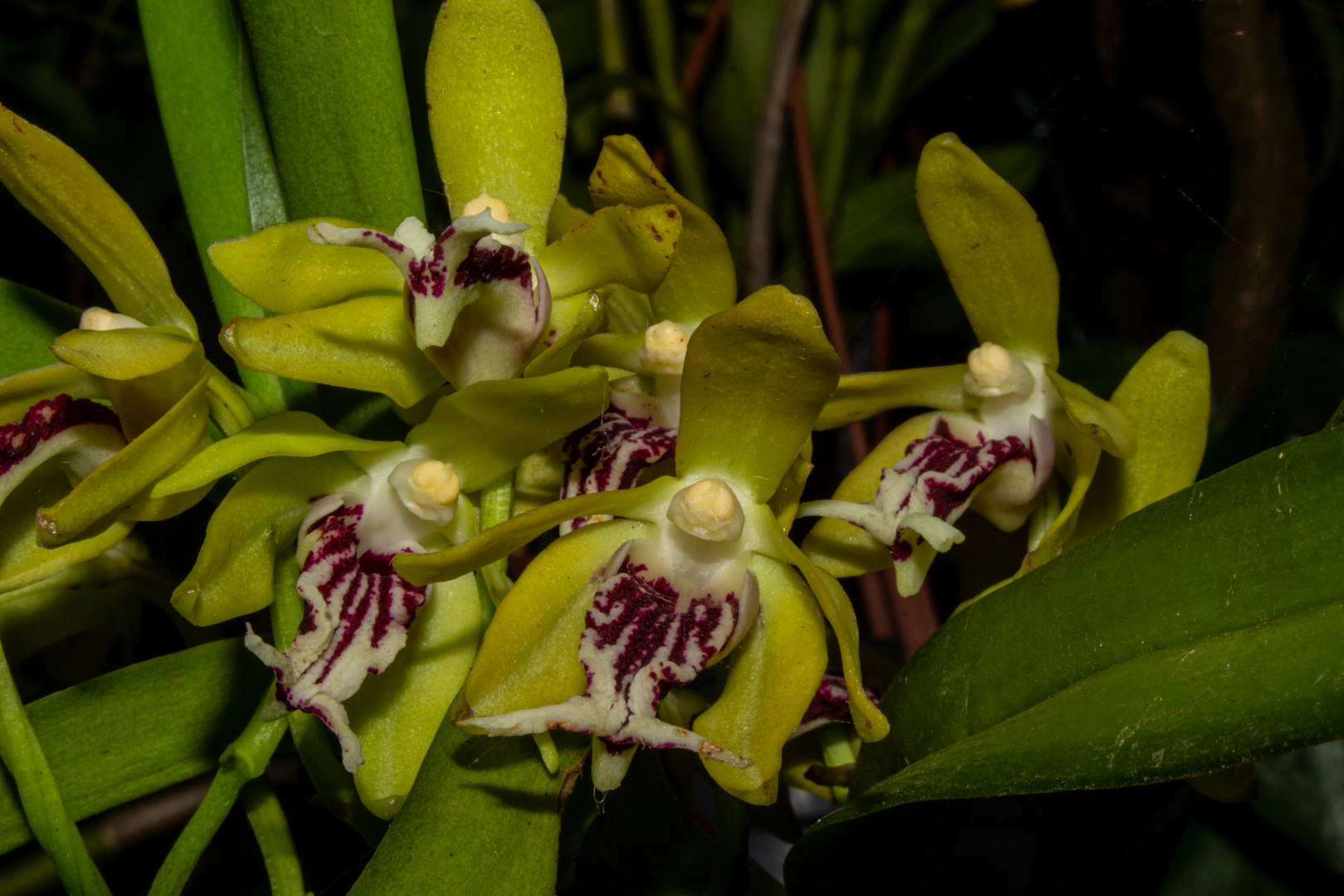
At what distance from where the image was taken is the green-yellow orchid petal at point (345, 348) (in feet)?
1.77

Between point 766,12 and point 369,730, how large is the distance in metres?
1.42

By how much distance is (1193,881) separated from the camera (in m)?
0.77

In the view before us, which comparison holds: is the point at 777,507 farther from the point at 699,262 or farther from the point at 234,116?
the point at 234,116

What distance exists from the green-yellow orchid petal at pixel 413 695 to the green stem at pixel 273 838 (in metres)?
0.08

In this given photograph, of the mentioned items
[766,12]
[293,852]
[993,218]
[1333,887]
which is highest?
[993,218]

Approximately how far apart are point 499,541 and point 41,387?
0.32m

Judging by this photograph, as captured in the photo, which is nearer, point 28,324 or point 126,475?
point 126,475

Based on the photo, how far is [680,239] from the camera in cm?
62

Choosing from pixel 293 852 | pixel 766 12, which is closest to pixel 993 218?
pixel 293 852

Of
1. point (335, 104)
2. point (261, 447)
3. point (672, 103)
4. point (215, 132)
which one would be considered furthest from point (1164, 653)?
point (672, 103)

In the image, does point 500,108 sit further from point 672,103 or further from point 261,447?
point 672,103

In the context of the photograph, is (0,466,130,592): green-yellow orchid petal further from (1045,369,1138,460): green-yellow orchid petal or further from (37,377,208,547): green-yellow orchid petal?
→ (1045,369,1138,460): green-yellow orchid petal

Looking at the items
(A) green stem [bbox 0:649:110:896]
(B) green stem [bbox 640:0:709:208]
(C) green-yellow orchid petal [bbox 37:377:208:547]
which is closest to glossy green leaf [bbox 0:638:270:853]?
(A) green stem [bbox 0:649:110:896]

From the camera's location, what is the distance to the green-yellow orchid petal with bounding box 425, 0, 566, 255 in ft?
2.06
